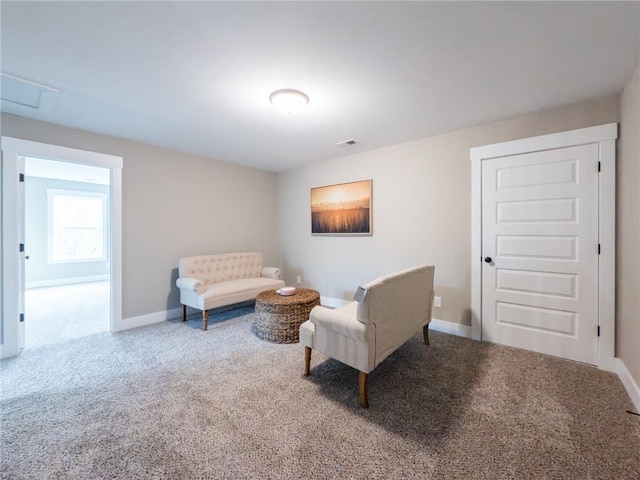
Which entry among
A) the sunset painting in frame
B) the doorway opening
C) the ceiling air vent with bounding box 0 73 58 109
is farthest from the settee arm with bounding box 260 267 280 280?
the ceiling air vent with bounding box 0 73 58 109

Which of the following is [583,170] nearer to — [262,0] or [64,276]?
[262,0]

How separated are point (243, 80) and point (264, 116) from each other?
0.61 meters

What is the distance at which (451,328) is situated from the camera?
3.08 m

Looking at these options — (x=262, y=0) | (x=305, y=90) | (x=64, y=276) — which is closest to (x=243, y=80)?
(x=305, y=90)

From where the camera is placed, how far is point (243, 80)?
78.6 inches

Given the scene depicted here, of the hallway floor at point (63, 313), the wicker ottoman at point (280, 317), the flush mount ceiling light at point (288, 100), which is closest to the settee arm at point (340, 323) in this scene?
the wicker ottoman at point (280, 317)

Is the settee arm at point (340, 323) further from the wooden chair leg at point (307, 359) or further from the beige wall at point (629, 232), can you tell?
the beige wall at point (629, 232)

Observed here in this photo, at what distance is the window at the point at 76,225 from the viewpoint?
241 inches

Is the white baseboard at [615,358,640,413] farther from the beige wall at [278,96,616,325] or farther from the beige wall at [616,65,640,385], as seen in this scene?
the beige wall at [278,96,616,325]

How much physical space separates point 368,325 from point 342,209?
8.16 feet

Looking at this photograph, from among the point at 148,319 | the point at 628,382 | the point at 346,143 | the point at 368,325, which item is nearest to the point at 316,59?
the point at 346,143

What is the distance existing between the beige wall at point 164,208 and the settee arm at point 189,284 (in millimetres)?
309

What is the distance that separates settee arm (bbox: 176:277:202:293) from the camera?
3.28m

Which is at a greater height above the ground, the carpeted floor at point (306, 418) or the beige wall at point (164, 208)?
the beige wall at point (164, 208)
